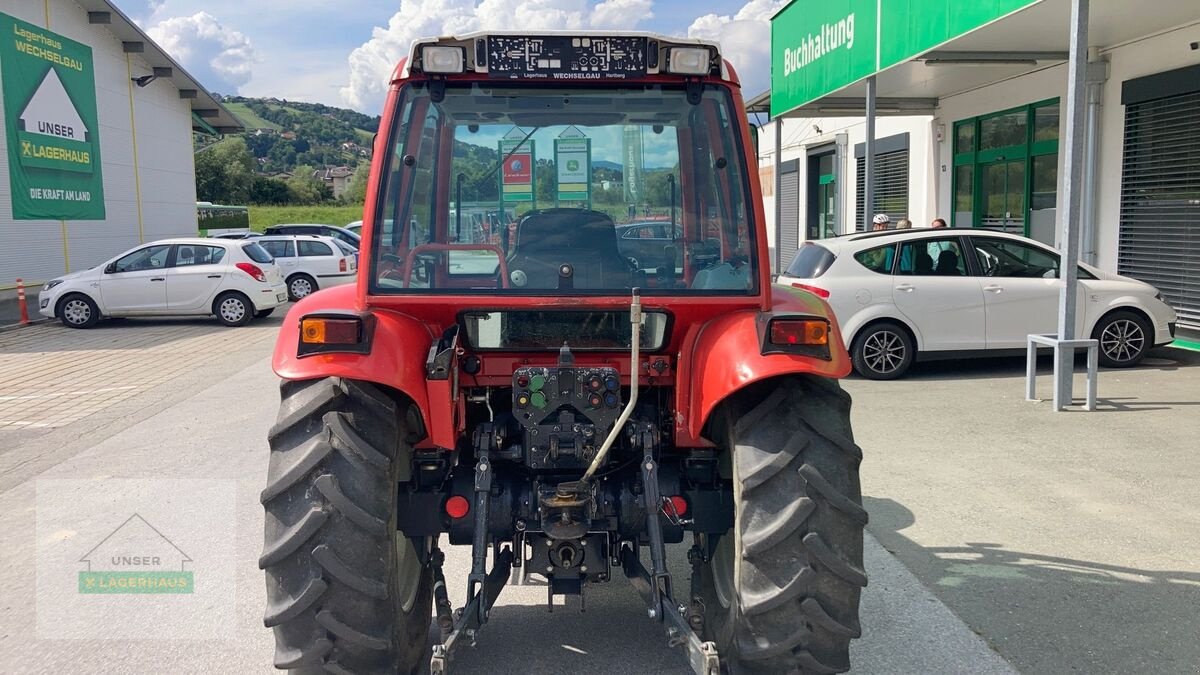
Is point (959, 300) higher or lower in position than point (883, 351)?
Result: higher

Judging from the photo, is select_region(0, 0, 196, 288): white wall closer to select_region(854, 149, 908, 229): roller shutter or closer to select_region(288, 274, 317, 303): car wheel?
select_region(288, 274, 317, 303): car wheel

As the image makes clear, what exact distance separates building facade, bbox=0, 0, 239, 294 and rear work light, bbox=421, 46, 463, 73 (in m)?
21.0

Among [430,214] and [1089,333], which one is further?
[1089,333]

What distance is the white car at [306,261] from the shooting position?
21.8 m

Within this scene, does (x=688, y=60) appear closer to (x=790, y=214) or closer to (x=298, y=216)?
(x=790, y=214)

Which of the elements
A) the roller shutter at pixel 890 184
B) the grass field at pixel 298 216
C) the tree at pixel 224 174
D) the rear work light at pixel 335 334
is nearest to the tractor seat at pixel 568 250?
the rear work light at pixel 335 334

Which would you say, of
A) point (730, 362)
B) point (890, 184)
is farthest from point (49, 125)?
point (730, 362)

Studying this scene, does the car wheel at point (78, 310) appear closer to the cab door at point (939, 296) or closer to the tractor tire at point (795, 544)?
the cab door at point (939, 296)

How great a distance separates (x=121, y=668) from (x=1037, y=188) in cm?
1454

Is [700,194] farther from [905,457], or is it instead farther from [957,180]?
[957,180]

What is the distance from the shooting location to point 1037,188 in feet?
49.6

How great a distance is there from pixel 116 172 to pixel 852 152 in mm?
18799

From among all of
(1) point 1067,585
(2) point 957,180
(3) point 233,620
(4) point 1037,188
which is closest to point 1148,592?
(1) point 1067,585

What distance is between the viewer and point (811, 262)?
11070mm
